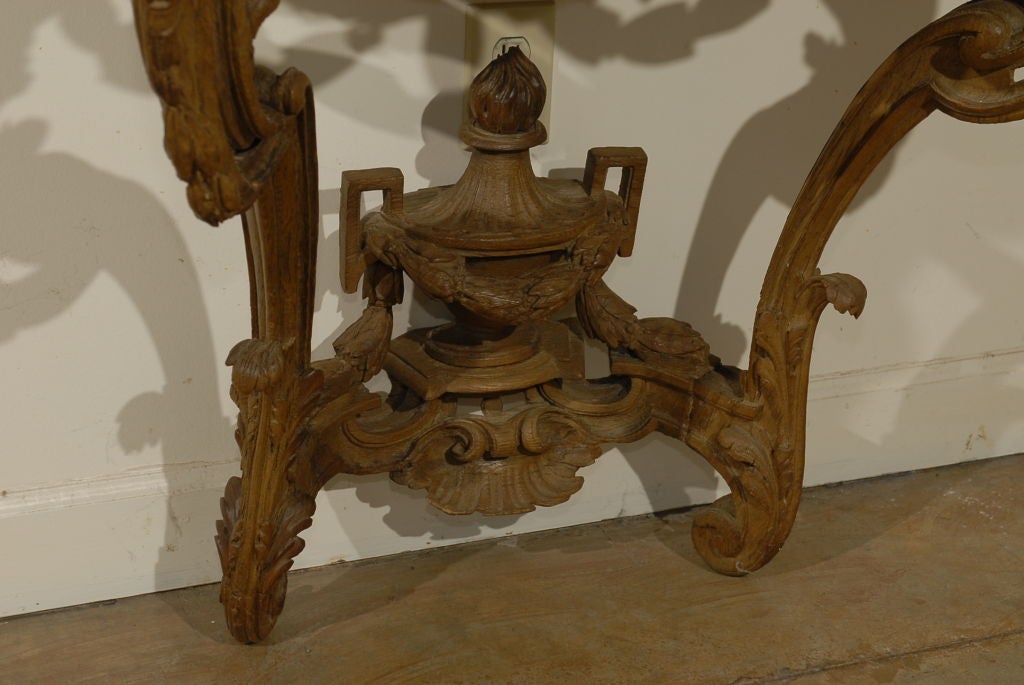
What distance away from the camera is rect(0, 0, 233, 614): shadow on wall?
3.19ft

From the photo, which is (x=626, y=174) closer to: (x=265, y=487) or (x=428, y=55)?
(x=428, y=55)

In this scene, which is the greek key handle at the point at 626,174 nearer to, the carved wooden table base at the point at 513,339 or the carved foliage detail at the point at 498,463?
the carved wooden table base at the point at 513,339

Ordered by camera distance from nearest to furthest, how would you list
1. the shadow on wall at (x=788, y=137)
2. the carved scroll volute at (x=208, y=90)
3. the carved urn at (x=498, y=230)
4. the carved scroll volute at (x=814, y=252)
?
the carved scroll volute at (x=208, y=90) → the carved scroll volute at (x=814, y=252) → the carved urn at (x=498, y=230) → the shadow on wall at (x=788, y=137)

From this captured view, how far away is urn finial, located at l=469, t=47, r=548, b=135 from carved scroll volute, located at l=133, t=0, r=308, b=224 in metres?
0.29

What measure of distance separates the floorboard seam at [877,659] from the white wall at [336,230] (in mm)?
309

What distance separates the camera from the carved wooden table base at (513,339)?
911 millimetres

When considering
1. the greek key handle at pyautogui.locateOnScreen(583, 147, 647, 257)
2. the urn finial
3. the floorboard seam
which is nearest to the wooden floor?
the floorboard seam

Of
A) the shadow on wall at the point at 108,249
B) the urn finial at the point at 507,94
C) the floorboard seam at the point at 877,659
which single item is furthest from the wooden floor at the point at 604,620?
the urn finial at the point at 507,94

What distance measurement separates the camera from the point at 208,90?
0.68 meters

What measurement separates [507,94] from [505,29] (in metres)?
0.14

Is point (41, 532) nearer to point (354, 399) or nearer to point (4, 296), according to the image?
point (4, 296)

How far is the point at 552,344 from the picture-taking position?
3.82ft

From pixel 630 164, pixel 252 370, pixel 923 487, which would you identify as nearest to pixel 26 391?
pixel 252 370

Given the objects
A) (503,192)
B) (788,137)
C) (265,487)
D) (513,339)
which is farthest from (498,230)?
(788,137)
